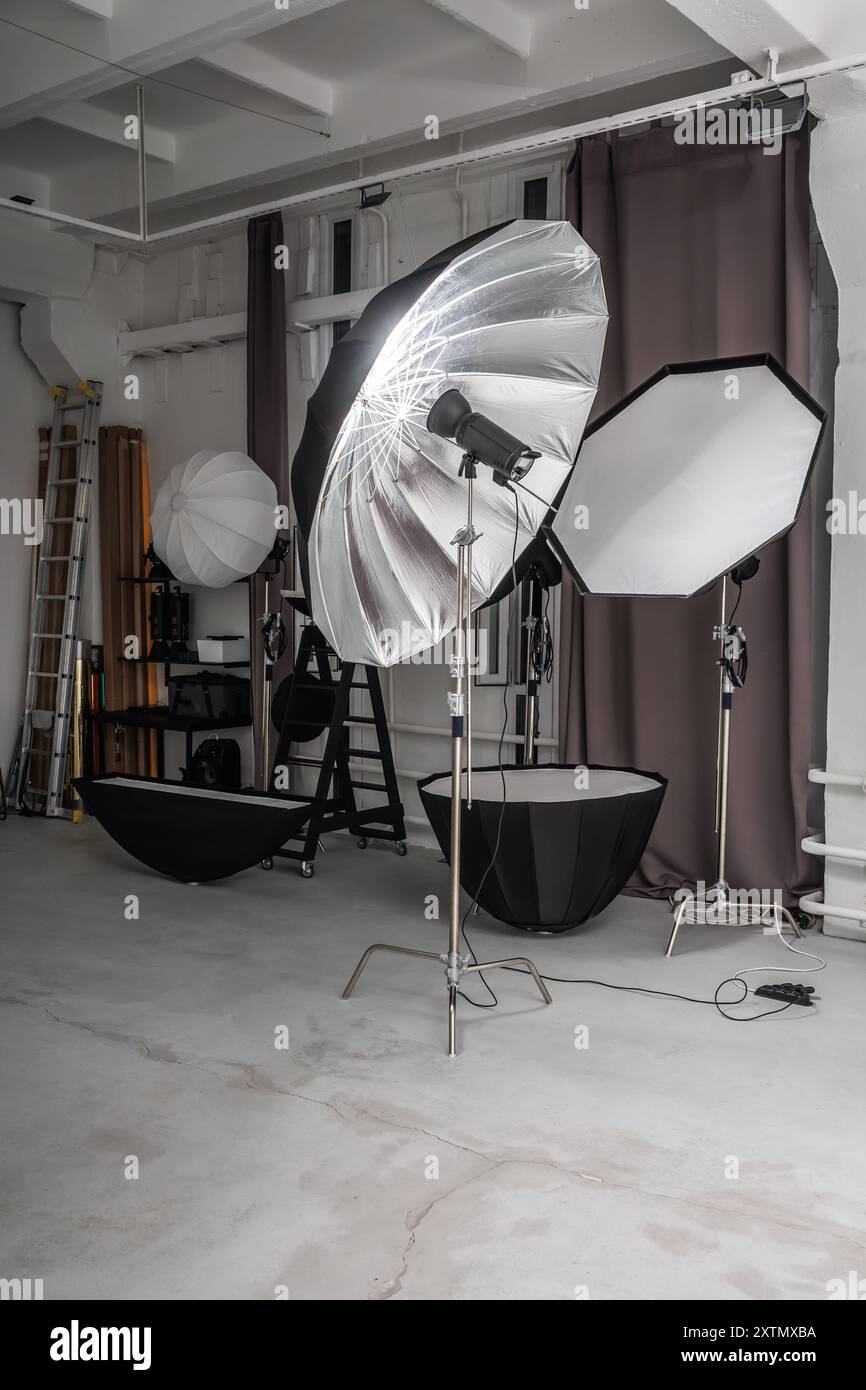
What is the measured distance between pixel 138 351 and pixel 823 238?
4.27 m

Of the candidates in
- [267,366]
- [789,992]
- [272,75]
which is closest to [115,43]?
[272,75]

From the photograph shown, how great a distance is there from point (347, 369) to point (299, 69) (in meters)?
3.25

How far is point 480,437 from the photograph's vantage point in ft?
9.52

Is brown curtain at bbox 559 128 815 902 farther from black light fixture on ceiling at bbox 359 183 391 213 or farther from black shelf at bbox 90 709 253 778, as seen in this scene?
black shelf at bbox 90 709 253 778

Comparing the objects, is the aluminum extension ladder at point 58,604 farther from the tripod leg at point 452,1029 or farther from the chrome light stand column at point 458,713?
the tripod leg at point 452,1029

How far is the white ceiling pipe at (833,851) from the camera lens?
434 cm

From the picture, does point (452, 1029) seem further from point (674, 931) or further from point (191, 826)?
point (191, 826)

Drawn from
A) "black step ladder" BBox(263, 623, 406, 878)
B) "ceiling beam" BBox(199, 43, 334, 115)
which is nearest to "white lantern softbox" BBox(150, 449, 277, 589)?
"black step ladder" BBox(263, 623, 406, 878)

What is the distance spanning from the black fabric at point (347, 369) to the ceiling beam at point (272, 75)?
278 cm

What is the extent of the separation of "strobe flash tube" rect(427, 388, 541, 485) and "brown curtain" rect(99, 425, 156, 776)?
14.3 ft

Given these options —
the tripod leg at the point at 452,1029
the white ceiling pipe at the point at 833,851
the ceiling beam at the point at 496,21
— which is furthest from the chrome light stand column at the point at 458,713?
the ceiling beam at the point at 496,21

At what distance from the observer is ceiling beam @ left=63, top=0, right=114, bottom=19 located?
4.54m

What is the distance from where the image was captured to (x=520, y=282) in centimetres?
340
